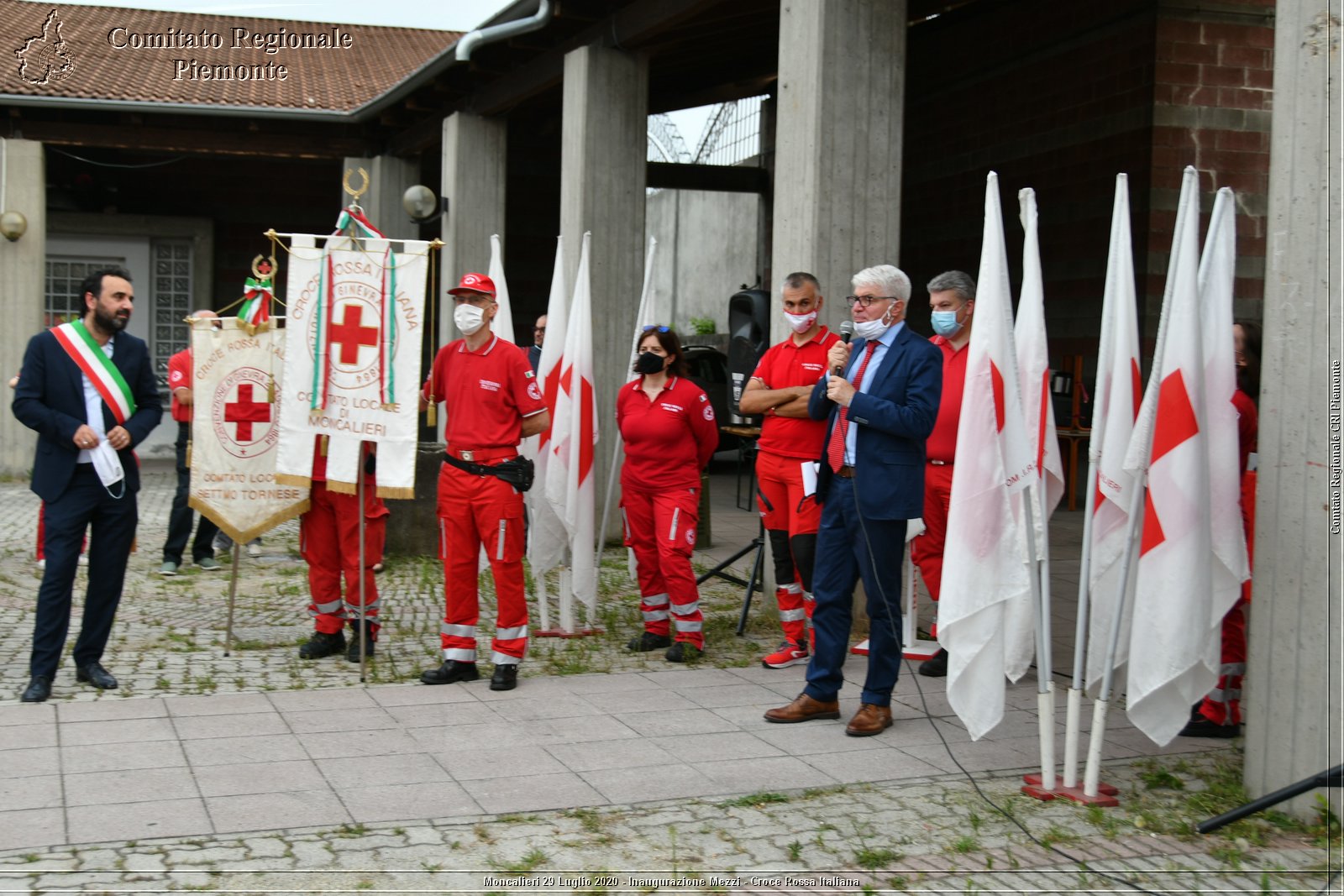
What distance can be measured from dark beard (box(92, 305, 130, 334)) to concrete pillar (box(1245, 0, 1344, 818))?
4.98 metres

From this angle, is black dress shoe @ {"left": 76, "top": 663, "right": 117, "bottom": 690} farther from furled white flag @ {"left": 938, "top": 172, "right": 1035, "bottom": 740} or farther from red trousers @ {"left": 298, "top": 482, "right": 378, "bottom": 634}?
furled white flag @ {"left": 938, "top": 172, "right": 1035, "bottom": 740}

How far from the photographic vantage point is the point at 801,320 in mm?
6754

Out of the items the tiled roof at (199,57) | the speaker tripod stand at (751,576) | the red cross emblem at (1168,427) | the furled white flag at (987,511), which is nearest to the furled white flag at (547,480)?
the speaker tripod stand at (751,576)

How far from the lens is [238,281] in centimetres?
2006

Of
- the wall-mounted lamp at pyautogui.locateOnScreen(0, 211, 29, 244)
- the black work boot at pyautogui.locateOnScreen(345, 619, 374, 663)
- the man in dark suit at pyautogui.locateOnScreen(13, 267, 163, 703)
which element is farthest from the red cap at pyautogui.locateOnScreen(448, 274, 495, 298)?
the wall-mounted lamp at pyautogui.locateOnScreen(0, 211, 29, 244)

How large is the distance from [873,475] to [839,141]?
10.7 ft

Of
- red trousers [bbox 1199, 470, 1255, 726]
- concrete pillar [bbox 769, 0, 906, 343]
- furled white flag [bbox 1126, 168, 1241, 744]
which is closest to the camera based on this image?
furled white flag [bbox 1126, 168, 1241, 744]

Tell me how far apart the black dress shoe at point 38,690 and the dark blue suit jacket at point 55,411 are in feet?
2.72

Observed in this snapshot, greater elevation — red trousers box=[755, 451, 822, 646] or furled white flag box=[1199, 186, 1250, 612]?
furled white flag box=[1199, 186, 1250, 612]

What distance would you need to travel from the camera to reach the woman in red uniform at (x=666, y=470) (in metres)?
7.22

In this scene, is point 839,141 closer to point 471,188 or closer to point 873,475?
point 873,475

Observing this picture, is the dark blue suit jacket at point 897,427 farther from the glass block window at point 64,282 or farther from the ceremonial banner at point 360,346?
the glass block window at point 64,282

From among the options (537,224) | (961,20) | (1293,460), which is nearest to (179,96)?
(537,224)

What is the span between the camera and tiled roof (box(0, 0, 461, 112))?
54.4ft
